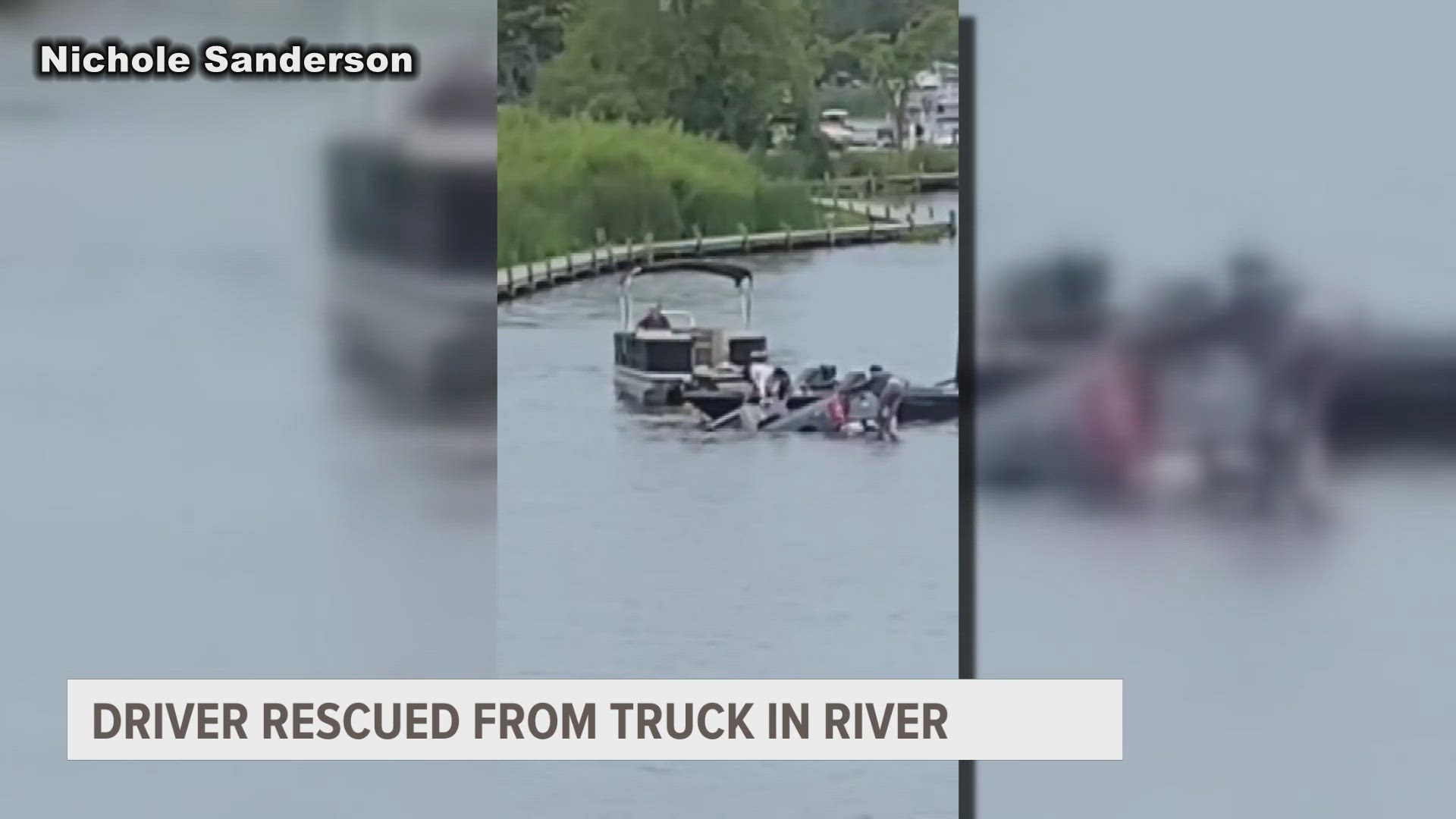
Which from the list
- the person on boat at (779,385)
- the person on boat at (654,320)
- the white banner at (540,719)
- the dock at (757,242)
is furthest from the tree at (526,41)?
the white banner at (540,719)

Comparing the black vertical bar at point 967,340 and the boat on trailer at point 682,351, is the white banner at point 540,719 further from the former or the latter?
the boat on trailer at point 682,351

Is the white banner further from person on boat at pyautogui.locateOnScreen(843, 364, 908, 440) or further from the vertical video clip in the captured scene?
person on boat at pyautogui.locateOnScreen(843, 364, 908, 440)

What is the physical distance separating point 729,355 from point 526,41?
0.66 meters

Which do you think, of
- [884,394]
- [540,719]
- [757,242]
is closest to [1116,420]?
[884,394]

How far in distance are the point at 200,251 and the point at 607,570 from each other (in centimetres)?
91

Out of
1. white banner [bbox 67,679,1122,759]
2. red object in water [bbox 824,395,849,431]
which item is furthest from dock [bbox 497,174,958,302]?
white banner [bbox 67,679,1122,759]

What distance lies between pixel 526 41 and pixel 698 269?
1.64ft

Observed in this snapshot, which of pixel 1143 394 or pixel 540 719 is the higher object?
pixel 1143 394

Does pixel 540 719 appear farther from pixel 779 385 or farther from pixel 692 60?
pixel 692 60

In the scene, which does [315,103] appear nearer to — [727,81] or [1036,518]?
[727,81]

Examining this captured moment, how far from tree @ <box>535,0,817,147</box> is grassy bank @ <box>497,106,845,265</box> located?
4 cm

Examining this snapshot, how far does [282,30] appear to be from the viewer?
3.37 meters

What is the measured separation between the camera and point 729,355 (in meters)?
3.40

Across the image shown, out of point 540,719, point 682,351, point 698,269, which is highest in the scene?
point 698,269
